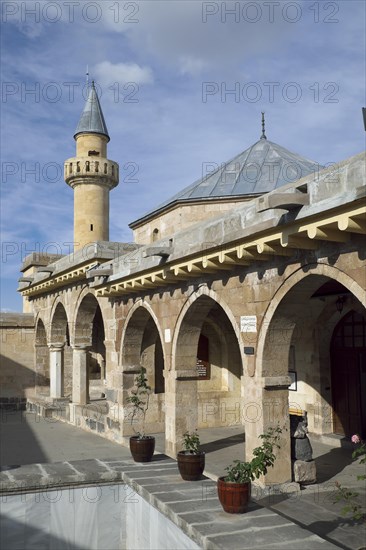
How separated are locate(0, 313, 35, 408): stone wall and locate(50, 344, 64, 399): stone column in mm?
1452

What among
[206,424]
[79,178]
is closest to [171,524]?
[206,424]

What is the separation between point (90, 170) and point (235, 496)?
16.8m

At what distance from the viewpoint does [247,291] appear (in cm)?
798

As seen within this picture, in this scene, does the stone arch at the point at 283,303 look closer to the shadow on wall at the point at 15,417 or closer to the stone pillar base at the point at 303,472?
the stone pillar base at the point at 303,472

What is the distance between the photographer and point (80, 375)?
15.6 m

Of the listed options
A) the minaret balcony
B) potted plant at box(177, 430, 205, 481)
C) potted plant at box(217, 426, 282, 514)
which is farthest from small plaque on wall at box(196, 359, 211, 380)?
the minaret balcony

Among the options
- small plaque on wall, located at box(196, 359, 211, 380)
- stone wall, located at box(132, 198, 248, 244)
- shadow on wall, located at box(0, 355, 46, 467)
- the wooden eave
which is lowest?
shadow on wall, located at box(0, 355, 46, 467)

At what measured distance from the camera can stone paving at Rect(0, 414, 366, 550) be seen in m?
4.65

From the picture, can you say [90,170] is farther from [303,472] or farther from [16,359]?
[303,472]

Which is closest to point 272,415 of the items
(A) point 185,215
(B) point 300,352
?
(B) point 300,352

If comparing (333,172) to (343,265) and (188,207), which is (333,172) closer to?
(343,265)

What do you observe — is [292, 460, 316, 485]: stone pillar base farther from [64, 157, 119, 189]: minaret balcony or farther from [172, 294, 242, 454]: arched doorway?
[64, 157, 119, 189]: minaret balcony

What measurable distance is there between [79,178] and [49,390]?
25.0 ft

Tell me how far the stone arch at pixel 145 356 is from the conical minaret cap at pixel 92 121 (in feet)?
34.2
